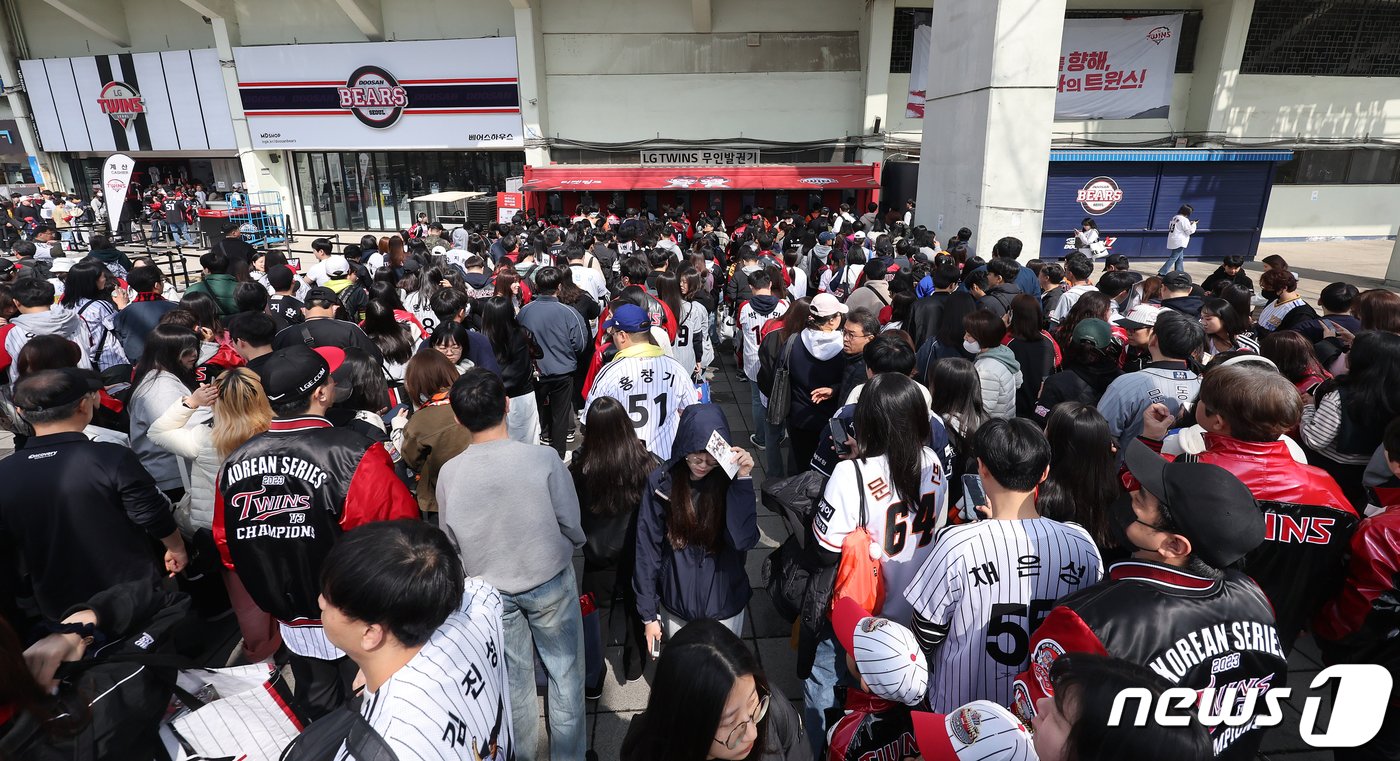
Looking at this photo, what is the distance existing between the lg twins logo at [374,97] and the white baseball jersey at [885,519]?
2189 centimetres

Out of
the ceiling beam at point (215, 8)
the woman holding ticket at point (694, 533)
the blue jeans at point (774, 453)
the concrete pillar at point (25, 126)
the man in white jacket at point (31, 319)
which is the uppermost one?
the ceiling beam at point (215, 8)

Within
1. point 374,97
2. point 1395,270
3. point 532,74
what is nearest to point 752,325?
point 1395,270

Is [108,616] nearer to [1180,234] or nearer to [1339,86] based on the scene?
[1180,234]

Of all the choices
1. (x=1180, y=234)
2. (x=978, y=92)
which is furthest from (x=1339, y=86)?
(x=978, y=92)

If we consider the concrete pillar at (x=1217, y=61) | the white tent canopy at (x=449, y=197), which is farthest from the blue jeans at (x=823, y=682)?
the concrete pillar at (x=1217, y=61)

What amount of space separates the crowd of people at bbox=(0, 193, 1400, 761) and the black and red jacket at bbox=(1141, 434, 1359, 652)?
12 mm

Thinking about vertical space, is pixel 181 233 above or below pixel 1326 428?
above

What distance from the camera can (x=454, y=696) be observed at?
160cm

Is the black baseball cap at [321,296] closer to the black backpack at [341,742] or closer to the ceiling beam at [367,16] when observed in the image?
the black backpack at [341,742]

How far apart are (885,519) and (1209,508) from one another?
107 centimetres

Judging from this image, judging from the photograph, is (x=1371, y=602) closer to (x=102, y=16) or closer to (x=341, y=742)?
(x=341, y=742)

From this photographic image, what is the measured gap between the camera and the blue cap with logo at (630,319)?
13.4 feet

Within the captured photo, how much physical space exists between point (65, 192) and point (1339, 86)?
42258 mm

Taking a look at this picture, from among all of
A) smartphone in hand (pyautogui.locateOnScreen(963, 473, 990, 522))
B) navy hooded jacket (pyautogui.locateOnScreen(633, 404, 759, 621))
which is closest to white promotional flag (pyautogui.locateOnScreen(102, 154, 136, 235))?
navy hooded jacket (pyautogui.locateOnScreen(633, 404, 759, 621))
